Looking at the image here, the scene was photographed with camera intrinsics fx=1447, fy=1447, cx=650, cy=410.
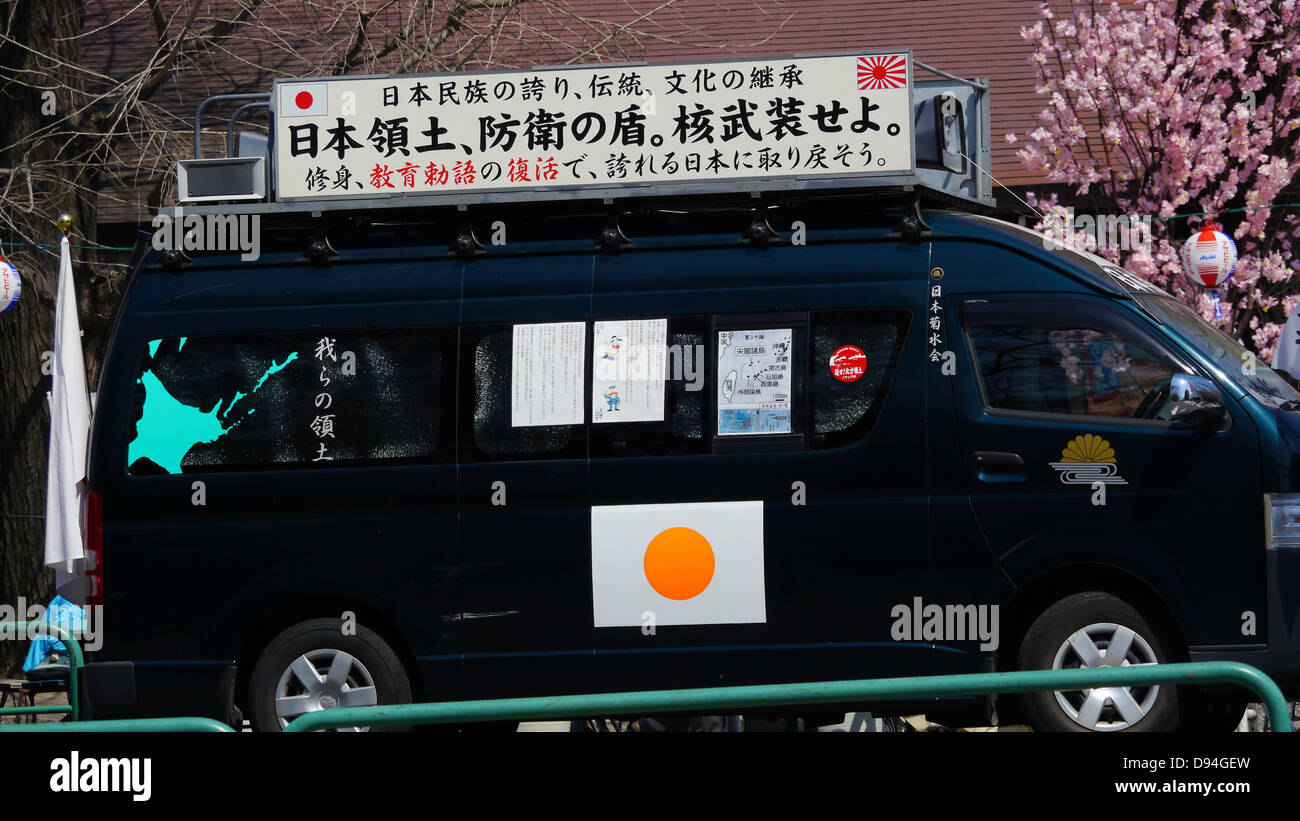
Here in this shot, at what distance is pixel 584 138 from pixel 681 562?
2.12 meters

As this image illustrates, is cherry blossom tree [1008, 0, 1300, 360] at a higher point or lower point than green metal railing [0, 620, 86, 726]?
higher

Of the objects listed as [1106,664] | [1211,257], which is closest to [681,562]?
[1106,664]

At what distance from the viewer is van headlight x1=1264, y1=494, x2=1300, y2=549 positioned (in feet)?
21.2

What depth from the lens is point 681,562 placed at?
6.84 m

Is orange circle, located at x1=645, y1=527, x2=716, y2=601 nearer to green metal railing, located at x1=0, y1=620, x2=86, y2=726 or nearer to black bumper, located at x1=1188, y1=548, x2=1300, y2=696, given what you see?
black bumper, located at x1=1188, y1=548, x2=1300, y2=696

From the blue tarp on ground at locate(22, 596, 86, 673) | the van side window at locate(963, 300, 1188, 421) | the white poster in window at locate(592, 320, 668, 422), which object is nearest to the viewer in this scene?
the van side window at locate(963, 300, 1188, 421)

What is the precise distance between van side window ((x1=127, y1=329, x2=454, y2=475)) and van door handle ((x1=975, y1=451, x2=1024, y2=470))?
2.55 metres

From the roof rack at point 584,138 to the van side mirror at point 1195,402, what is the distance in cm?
152

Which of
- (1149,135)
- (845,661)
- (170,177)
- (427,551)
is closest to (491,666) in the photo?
(427,551)

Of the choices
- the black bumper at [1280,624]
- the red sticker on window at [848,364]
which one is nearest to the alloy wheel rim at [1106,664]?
the black bumper at [1280,624]

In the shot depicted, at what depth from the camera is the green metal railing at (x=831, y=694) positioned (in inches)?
166

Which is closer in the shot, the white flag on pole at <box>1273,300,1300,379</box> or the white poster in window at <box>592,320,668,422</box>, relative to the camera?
the white poster in window at <box>592,320,668,422</box>

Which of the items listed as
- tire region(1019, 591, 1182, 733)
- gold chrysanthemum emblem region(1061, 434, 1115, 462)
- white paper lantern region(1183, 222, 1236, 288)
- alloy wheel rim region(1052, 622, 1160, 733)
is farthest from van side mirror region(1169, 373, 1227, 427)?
white paper lantern region(1183, 222, 1236, 288)

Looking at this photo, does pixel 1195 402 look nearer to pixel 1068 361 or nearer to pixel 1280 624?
pixel 1068 361
